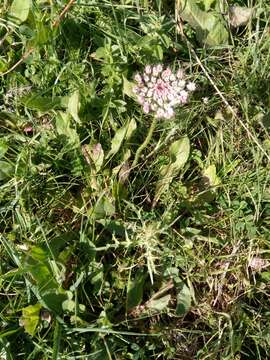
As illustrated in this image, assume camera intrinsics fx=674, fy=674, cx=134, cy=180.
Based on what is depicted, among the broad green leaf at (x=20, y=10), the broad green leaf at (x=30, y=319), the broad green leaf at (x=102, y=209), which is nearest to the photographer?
the broad green leaf at (x=30, y=319)

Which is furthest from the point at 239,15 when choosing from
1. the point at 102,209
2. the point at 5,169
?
the point at 5,169

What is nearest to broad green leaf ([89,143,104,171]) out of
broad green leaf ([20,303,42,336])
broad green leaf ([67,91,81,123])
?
broad green leaf ([67,91,81,123])

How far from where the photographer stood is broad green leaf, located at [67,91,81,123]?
217 cm

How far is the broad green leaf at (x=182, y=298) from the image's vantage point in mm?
2123

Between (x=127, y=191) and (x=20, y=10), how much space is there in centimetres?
71

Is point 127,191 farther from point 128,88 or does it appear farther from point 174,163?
point 128,88

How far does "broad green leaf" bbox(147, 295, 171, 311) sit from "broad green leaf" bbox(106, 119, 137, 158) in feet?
1.61

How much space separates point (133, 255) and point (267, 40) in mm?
868

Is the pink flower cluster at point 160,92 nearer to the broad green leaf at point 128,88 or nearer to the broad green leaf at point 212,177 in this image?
the broad green leaf at point 128,88

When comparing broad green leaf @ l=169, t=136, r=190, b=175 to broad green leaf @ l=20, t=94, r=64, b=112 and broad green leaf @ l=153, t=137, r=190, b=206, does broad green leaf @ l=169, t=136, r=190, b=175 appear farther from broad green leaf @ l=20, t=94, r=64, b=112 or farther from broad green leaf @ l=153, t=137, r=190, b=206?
broad green leaf @ l=20, t=94, r=64, b=112

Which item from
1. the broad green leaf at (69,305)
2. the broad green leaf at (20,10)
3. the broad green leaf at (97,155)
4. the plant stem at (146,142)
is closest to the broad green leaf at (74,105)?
the broad green leaf at (97,155)

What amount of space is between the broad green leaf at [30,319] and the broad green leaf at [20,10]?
3.13 ft

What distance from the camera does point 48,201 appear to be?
220 centimetres

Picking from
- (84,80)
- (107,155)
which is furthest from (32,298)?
(84,80)
